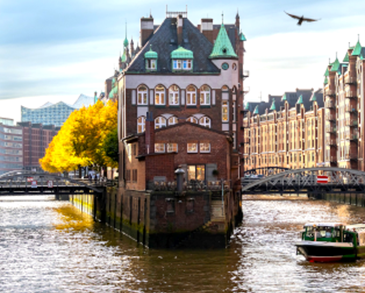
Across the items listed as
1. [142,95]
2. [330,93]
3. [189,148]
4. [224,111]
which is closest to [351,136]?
[330,93]

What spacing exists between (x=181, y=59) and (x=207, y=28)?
10.8 m

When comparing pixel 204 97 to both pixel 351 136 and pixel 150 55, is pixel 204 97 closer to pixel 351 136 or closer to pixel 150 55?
pixel 150 55

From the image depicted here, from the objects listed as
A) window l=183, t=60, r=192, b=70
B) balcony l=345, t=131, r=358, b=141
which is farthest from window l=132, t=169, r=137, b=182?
balcony l=345, t=131, r=358, b=141

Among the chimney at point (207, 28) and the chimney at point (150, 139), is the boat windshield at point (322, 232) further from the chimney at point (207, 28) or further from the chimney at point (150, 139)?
the chimney at point (207, 28)

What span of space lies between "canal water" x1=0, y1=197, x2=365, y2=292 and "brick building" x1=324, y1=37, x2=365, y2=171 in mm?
80481

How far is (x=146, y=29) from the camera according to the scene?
311 feet

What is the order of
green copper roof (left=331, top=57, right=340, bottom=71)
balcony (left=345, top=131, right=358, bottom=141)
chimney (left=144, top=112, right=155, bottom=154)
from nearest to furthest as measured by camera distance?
chimney (left=144, top=112, right=155, bottom=154), balcony (left=345, top=131, right=358, bottom=141), green copper roof (left=331, top=57, right=340, bottom=71)

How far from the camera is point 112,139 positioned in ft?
338

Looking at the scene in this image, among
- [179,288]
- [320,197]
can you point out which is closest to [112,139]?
[179,288]

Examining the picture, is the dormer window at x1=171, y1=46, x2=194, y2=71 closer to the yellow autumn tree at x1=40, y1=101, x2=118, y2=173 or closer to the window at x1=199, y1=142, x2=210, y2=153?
the window at x1=199, y1=142, x2=210, y2=153

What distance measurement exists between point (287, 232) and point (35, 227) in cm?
2785

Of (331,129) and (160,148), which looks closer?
(160,148)

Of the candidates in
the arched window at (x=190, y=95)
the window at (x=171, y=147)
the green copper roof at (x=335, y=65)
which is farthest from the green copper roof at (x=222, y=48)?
the green copper roof at (x=335, y=65)

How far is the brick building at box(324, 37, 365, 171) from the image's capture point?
516ft
